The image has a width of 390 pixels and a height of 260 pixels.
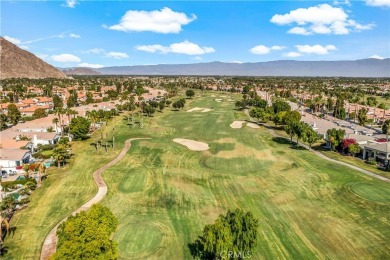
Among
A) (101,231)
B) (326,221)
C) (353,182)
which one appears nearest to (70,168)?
(101,231)

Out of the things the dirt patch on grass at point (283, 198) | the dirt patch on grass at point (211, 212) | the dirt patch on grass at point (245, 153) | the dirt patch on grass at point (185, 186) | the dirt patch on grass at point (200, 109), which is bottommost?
the dirt patch on grass at point (211, 212)

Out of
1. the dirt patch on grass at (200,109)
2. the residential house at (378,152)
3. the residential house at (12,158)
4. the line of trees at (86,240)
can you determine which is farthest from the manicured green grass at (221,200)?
the dirt patch on grass at (200,109)

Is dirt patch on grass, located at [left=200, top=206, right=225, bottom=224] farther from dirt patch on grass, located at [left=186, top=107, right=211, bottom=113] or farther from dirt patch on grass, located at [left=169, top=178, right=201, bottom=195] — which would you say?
dirt patch on grass, located at [left=186, top=107, right=211, bottom=113]

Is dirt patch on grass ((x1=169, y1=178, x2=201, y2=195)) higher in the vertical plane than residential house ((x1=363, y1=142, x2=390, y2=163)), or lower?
lower

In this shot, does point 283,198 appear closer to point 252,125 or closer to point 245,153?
point 245,153

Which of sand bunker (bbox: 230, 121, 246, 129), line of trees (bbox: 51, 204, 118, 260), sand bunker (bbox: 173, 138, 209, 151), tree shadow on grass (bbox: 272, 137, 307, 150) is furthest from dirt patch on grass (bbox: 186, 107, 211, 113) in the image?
line of trees (bbox: 51, 204, 118, 260)

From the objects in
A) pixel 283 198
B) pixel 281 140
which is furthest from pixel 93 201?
pixel 281 140

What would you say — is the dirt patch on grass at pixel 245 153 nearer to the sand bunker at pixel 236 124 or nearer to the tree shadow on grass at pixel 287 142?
the tree shadow on grass at pixel 287 142
